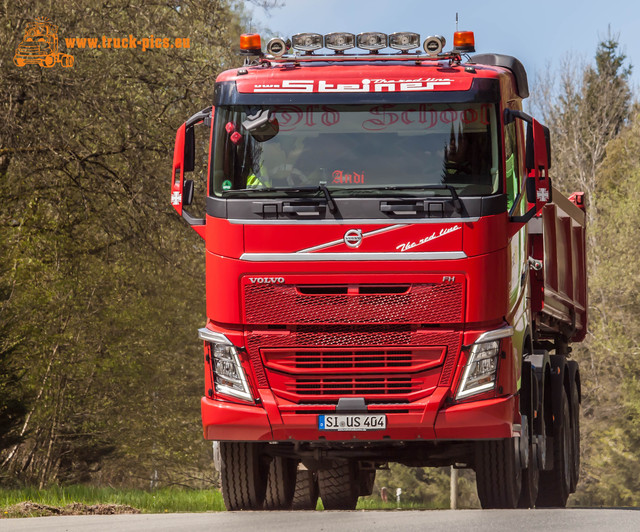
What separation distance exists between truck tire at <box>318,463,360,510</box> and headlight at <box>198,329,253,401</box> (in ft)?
8.92

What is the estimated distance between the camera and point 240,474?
11008 mm

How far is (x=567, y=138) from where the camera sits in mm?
48750

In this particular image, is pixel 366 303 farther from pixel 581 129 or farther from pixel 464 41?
pixel 581 129

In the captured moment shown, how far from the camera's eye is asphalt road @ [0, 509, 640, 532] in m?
8.98

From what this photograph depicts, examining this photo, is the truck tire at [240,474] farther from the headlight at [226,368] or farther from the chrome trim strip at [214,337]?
the chrome trim strip at [214,337]

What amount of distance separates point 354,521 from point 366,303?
5.59 feet

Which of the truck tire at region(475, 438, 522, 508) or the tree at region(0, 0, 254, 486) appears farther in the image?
the tree at region(0, 0, 254, 486)

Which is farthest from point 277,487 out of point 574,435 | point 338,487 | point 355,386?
point 574,435

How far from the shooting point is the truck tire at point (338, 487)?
1262 cm

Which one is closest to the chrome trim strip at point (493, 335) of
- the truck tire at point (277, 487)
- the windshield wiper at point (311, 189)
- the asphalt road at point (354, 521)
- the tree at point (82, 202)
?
the asphalt road at point (354, 521)

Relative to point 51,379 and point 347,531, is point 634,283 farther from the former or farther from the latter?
point 347,531

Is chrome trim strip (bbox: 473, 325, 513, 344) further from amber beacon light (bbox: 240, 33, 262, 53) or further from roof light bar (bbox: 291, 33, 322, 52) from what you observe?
amber beacon light (bbox: 240, 33, 262, 53)

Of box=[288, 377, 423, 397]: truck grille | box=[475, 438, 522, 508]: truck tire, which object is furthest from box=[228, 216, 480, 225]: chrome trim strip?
box=[475, 438, 522, 508]: truck tire

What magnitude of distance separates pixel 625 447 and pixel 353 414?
36.7 metres
